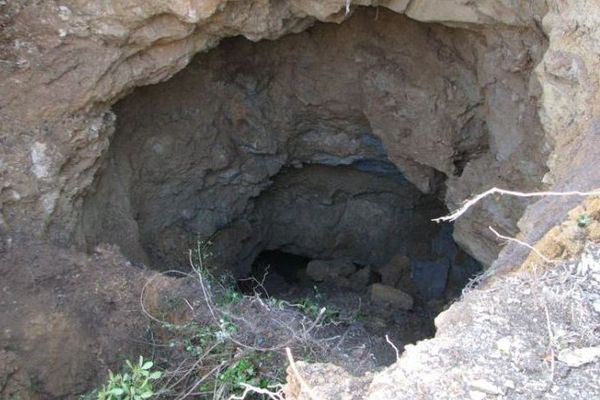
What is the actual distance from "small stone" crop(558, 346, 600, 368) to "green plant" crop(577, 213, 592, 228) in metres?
0.57

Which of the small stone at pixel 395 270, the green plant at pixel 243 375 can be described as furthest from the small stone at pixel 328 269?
the green plant at pixel 243 375

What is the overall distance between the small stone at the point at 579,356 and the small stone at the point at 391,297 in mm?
4473

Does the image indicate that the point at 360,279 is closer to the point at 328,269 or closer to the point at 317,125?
the point at 328,269

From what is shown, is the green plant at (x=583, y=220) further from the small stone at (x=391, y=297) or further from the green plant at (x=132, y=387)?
the small stone at (x=391, y=297)

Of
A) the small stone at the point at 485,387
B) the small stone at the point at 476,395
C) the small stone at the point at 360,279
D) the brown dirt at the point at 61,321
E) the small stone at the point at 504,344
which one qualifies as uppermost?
the small stone at the point at 504,344

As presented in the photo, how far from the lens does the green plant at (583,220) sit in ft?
7.62

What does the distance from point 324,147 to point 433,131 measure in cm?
129

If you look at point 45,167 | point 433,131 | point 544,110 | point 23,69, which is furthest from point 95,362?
point 433,131

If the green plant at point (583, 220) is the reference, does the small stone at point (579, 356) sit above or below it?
below

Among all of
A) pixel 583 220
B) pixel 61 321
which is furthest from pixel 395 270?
pixel 583 220

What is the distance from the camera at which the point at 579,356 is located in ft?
6.15

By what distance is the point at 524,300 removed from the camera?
6.82ft

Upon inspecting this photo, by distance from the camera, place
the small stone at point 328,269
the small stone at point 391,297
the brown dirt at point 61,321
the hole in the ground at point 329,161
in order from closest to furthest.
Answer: the brown dirt at point 61,321
the hole in the ground at point 329,161
the small stone at point 391,297
the small stone at point 328,269

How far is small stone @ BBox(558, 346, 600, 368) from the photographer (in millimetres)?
1859
